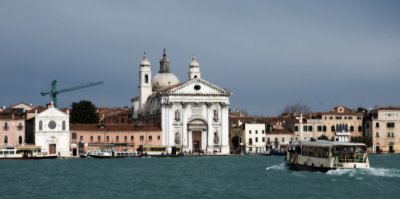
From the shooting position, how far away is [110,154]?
82812 mm

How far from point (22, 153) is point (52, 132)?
5.30 m

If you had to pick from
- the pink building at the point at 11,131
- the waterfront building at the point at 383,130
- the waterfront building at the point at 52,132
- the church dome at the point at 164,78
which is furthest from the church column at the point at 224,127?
the pink building at the point at 11,131

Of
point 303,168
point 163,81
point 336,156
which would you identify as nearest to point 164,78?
point 163,81

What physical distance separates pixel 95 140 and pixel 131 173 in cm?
3703

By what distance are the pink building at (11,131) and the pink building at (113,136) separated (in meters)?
4.43

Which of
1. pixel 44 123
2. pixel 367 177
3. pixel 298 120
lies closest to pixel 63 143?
pixel 44 123

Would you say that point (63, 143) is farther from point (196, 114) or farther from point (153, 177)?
point (153, 177)

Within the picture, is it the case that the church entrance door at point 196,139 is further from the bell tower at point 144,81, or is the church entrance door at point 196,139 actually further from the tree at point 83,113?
the tree at point 83,113

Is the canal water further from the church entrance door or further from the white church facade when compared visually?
the church entrance door

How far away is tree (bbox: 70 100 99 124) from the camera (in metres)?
98.6

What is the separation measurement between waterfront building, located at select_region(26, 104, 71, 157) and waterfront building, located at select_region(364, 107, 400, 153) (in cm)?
3175

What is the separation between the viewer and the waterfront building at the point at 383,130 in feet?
323

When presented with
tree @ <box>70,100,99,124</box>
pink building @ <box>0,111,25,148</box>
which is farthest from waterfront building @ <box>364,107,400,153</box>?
pink building @ <box>0,111,25,148</box>

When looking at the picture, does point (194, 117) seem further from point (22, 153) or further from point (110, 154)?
point (22, 153)
